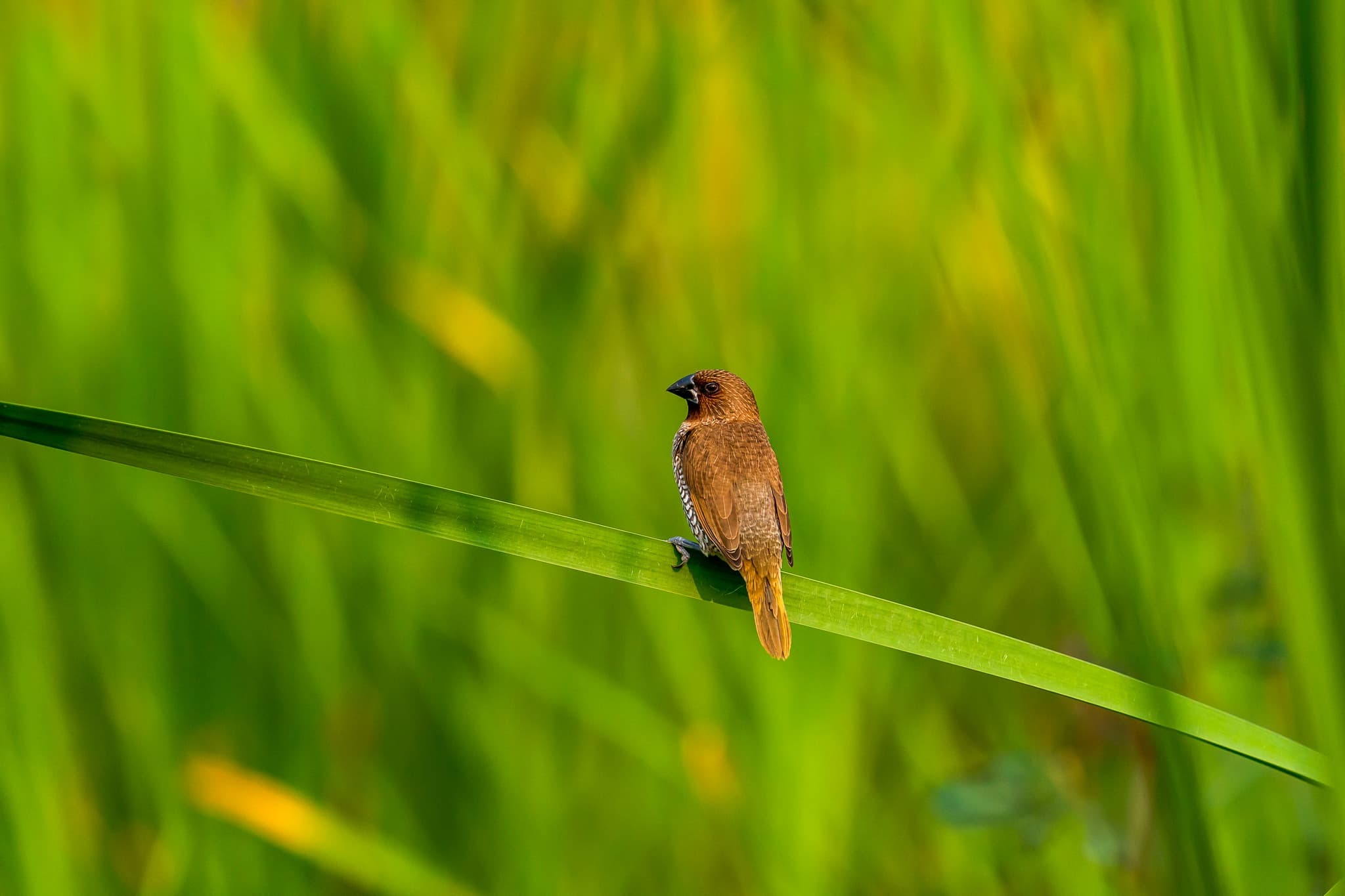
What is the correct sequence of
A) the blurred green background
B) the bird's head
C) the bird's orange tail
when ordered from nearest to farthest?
the bird's orange tail < the blurred green background < the bird's head

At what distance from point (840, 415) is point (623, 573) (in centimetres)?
98

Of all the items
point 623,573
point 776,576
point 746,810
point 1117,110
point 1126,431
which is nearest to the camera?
point 1126,431

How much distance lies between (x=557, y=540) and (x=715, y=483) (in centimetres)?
66

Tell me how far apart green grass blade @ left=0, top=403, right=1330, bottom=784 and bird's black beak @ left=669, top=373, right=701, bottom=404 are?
921 mm

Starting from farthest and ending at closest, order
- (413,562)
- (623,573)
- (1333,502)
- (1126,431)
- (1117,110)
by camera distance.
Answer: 1. (1117,110)
2. (413,562)
3. (623,573)
4. (1126,431)
5. (1333,502)

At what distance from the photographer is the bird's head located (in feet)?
7.64

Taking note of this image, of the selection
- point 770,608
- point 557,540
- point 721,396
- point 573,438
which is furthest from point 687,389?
point 557,540

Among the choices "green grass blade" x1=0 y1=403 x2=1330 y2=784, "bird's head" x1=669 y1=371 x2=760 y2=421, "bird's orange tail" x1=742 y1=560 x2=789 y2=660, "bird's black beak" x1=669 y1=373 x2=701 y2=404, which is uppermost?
"bird's black beak" x1=669 y1=373 x2=701 y2=404

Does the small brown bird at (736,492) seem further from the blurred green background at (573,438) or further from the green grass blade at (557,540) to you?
the green grass blade at (557,540)

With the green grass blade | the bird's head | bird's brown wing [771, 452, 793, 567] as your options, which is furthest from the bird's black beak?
the green grass blade

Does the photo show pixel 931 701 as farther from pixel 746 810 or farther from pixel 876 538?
pixel 746 810

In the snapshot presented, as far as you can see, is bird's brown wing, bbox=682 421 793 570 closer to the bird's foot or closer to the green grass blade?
the bird's foot

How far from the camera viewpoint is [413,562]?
2443 millimetres

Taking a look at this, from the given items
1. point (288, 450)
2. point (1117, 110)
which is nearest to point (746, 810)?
point (288, 450)
